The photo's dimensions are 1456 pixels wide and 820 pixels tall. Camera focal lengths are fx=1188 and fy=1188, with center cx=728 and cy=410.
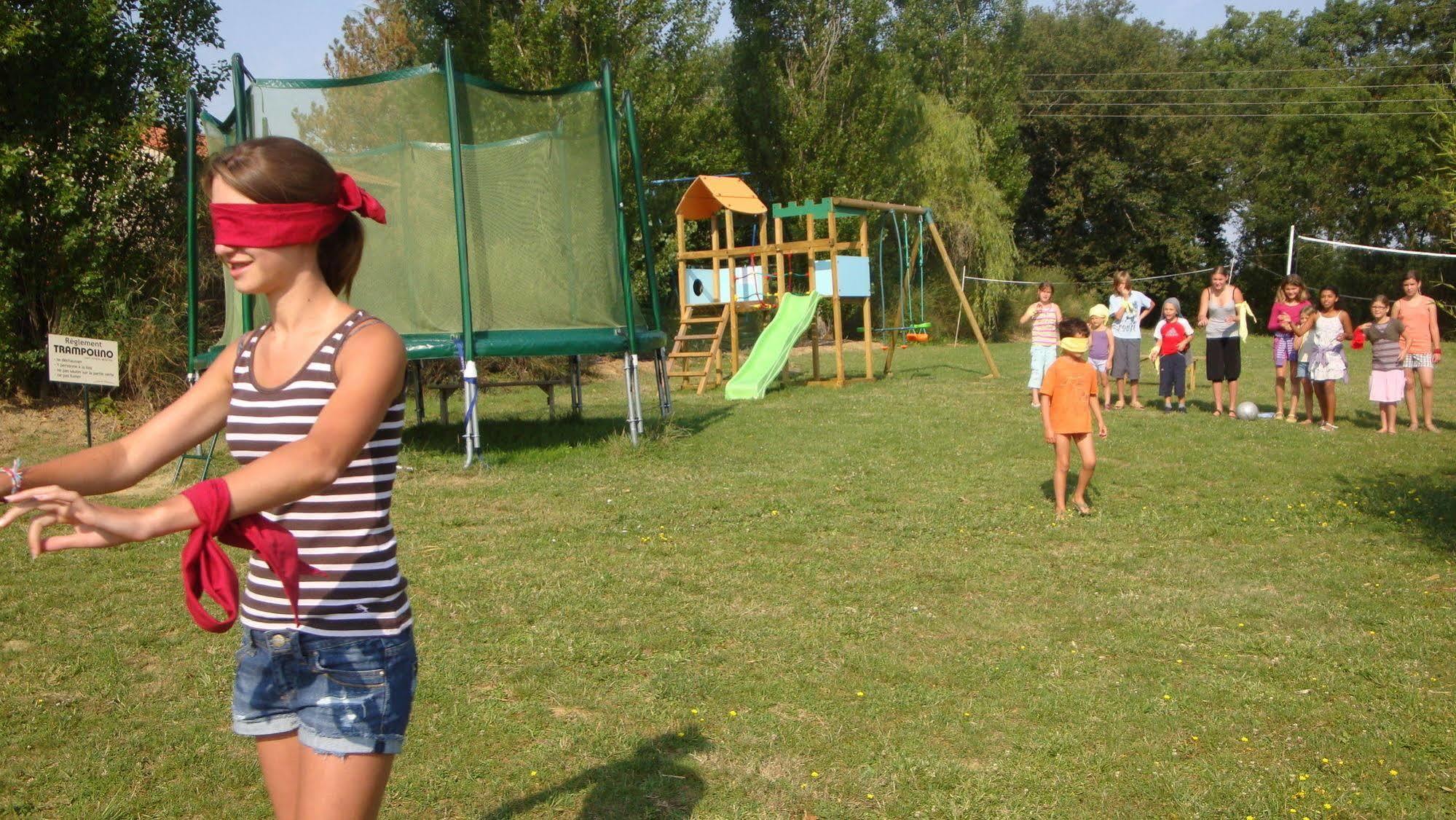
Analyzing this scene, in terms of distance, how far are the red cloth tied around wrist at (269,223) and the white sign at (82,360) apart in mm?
9429

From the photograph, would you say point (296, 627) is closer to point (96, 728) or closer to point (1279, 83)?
point (96, 728)

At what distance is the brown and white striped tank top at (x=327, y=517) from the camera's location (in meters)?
Answer: 2.41

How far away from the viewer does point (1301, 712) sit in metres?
4.96

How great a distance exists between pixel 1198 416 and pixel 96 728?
13.1 metres

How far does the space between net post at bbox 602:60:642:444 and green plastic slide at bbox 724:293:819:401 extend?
5.82m

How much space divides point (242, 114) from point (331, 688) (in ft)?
34.1

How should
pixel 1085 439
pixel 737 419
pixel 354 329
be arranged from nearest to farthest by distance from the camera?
pixel 354 329 < pixel 1085 439 < pixel 737 419

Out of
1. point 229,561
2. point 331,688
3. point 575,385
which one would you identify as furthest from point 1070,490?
point 229,561

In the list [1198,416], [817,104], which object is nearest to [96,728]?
[1198,416]

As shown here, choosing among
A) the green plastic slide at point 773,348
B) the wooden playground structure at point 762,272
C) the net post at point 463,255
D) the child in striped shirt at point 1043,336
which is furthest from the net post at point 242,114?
the child in striped shirt at point 1043,336

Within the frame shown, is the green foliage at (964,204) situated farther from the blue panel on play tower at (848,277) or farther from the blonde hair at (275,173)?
the blonde hair at (275,173)

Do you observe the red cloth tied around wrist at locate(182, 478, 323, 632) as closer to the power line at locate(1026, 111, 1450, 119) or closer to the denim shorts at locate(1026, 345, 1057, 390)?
the denim shorts at locate(1026, 345, 1057, 390)

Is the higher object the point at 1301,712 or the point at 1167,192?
the point at 1167,192

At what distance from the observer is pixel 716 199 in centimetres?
1973
